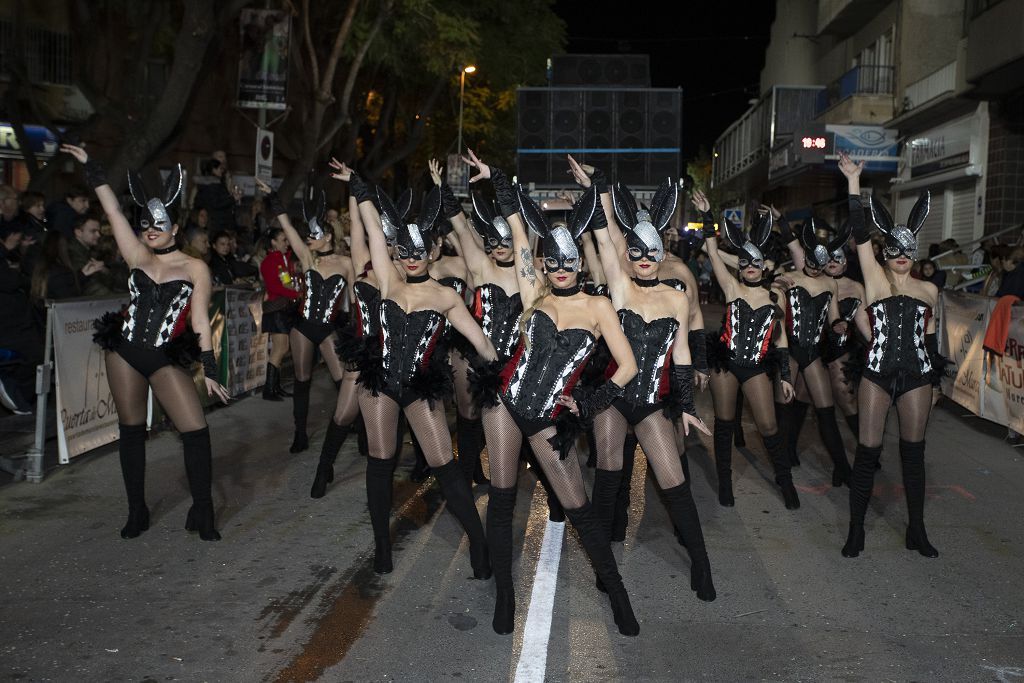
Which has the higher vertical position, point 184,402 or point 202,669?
point 184,402

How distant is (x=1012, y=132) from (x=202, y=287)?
18.1 metres

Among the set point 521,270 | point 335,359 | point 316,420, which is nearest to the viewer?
point 521,270

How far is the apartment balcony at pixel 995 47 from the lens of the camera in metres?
17.8

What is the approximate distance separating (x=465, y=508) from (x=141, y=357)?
236 centimetres

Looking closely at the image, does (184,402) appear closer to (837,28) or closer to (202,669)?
(202,669)

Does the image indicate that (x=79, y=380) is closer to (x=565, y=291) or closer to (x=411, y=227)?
(x=411, y=227)

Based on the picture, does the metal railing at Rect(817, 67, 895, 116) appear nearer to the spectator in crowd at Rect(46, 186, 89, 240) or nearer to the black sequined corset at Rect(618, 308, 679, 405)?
the spectator in crowd at Rect(46, 186, 89, 240)

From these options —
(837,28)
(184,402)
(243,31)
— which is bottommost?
(184,402)

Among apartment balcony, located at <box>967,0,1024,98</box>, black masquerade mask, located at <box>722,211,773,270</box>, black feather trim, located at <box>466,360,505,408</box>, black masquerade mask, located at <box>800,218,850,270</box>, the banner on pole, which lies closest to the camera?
black feather trim, located at <box>466,360,505,408</box>

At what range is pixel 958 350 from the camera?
45.0ft

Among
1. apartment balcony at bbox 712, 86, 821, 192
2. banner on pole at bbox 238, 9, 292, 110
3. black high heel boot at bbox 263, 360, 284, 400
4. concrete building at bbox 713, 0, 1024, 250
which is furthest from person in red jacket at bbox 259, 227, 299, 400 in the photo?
apartment balcony at bbox 712, 86, 821, 192

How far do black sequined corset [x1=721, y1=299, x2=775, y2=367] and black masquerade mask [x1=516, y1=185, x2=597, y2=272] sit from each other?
97.6 inches

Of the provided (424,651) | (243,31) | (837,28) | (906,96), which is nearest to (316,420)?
(424,651)

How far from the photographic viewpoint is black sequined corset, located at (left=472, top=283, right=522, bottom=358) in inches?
328
